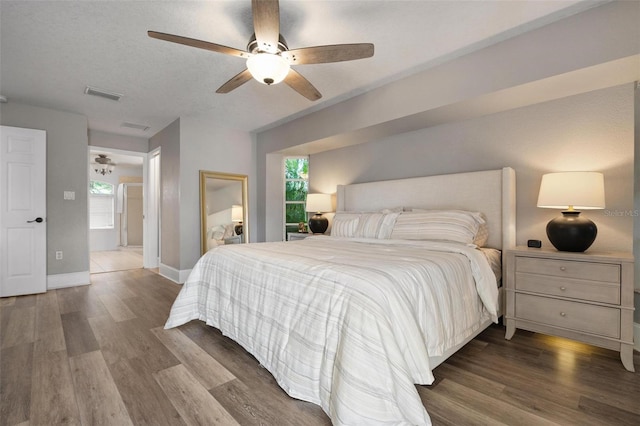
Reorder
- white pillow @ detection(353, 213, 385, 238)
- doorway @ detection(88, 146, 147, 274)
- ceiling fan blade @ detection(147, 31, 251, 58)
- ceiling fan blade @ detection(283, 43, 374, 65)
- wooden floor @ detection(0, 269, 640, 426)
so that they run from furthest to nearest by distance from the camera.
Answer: doorway @ detection(88, 146, 147, 274) < white pillow @ detection(353, 213, 385, 238) < ceiling fan blade @ detection(283, 43, 374, 65) < ceiling fan blade @ detection(147, 31, 251, 58) < wooden floor @ detection(0, 269, 640, 426)

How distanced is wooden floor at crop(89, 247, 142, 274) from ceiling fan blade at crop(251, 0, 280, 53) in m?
5.13

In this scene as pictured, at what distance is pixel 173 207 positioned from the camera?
4.44m

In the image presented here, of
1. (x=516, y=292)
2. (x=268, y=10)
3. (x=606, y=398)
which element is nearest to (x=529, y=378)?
(x=606, y=398)

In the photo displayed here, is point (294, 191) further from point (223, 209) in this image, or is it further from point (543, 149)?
point (543, 149)

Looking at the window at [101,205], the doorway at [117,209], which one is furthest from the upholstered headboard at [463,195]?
the window at [101,205]

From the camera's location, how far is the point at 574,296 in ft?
6.71

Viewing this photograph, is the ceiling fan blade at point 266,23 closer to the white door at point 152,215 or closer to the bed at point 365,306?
the bed at point 365,306

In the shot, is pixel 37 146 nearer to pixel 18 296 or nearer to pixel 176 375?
pixel 18 296

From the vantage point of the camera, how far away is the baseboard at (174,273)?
4.21m

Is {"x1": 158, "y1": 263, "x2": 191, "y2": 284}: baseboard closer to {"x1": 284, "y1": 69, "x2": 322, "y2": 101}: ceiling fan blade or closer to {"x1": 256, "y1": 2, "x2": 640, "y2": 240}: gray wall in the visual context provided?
{"x1": 256, "y1": 2, "x2": 640, "y2": 240}: gray wall

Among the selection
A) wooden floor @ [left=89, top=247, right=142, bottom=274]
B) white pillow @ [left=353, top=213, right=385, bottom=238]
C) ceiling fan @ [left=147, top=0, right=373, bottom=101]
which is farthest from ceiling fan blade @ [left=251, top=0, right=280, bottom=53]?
wooden floor @ [left=89, top=247, right=142, bottom=274]

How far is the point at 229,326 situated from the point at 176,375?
484mm

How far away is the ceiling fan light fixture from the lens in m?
1.90

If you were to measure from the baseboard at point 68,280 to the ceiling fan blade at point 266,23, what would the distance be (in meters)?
4.27
